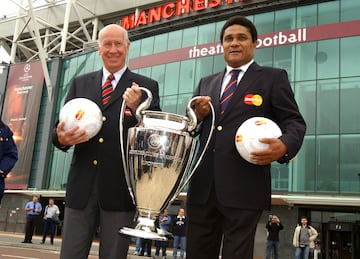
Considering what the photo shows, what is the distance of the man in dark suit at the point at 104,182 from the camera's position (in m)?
2.26

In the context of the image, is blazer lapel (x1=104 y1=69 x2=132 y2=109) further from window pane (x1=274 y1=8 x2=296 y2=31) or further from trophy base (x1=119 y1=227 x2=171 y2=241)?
window pane (x1=274 y1=8 x2=296 y2=31)

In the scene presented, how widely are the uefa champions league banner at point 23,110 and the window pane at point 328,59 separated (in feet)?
62.9

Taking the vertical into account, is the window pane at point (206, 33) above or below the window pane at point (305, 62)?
above

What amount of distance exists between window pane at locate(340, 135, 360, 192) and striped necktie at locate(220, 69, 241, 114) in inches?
646

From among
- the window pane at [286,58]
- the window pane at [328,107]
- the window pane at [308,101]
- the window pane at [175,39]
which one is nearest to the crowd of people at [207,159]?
the window pane at [328,107]

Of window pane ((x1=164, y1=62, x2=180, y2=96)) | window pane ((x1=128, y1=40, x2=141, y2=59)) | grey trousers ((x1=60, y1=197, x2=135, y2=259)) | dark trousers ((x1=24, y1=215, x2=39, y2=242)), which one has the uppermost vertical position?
window pane ((x1=128, y1=40, x2=141, y2=59))

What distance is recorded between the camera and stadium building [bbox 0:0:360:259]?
699 inches

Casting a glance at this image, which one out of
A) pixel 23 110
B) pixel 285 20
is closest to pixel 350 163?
pixel 285 20

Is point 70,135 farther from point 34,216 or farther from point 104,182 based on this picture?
point 34,216

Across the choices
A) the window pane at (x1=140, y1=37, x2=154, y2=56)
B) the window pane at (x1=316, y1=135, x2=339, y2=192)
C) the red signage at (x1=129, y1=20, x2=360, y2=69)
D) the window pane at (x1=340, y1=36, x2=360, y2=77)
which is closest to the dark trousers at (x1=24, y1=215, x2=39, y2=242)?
the window pane at (x1=316, y1=135, x2=339, y2=192)

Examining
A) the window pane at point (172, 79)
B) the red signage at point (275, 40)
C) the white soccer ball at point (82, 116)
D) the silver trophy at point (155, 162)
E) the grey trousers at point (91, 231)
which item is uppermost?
the red signage at point (275, 40)

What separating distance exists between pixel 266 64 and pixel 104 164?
1880 centimetres

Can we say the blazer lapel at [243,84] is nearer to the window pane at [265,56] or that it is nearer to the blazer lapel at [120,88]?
the blazer lapel at [120,88]

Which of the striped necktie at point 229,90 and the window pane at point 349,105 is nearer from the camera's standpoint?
the striped necktie at point 229,90
